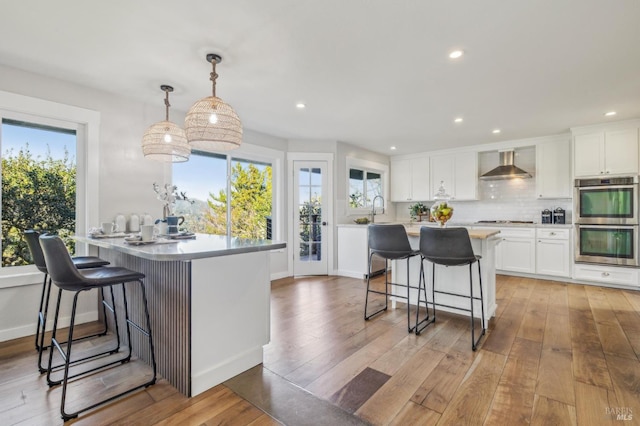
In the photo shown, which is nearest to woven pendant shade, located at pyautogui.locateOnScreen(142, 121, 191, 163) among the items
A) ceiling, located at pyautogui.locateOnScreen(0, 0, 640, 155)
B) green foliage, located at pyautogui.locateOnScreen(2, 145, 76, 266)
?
ceiling, located at pyautogui.locateOnScreen(0, 0, 640, 155)

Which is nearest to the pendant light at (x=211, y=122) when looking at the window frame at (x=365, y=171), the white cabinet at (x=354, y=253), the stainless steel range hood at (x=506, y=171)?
the white cabinet at (x=354, y=253)

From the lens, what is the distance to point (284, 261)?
5.09 m

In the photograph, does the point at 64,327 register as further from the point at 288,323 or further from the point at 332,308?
the point at 332,308

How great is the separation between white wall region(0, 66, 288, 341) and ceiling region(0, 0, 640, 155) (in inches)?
5.3

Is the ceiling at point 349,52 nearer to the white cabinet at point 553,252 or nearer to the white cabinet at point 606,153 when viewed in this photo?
the white cabinet at point 606,153

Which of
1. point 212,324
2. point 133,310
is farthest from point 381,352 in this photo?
point 133,310

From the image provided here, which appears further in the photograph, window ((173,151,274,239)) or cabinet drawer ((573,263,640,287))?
cabinet drawer ((573,263,640,287))

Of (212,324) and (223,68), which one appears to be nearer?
(212,324)

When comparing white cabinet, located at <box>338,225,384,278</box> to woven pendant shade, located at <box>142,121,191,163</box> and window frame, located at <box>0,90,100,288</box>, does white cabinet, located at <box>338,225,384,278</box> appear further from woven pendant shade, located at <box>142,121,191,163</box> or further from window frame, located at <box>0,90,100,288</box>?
window frame, located at <box>0,90,100,288</box>

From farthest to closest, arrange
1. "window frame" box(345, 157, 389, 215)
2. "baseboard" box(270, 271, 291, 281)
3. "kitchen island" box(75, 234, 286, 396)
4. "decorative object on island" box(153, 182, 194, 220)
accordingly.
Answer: "window frame" box(345, 157, 389, 215) < "baseboard" box(270, 271, 291, 281) < "decorative object on island" box(153, 182, 194, 220) < "kitchen island" box(75, 234, 286, 396)

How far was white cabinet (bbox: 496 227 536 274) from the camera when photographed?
496 centimetres

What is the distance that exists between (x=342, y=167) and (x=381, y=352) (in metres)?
3.66

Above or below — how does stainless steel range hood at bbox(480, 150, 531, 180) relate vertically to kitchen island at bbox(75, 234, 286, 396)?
above

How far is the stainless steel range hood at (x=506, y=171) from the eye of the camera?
5.15 m
